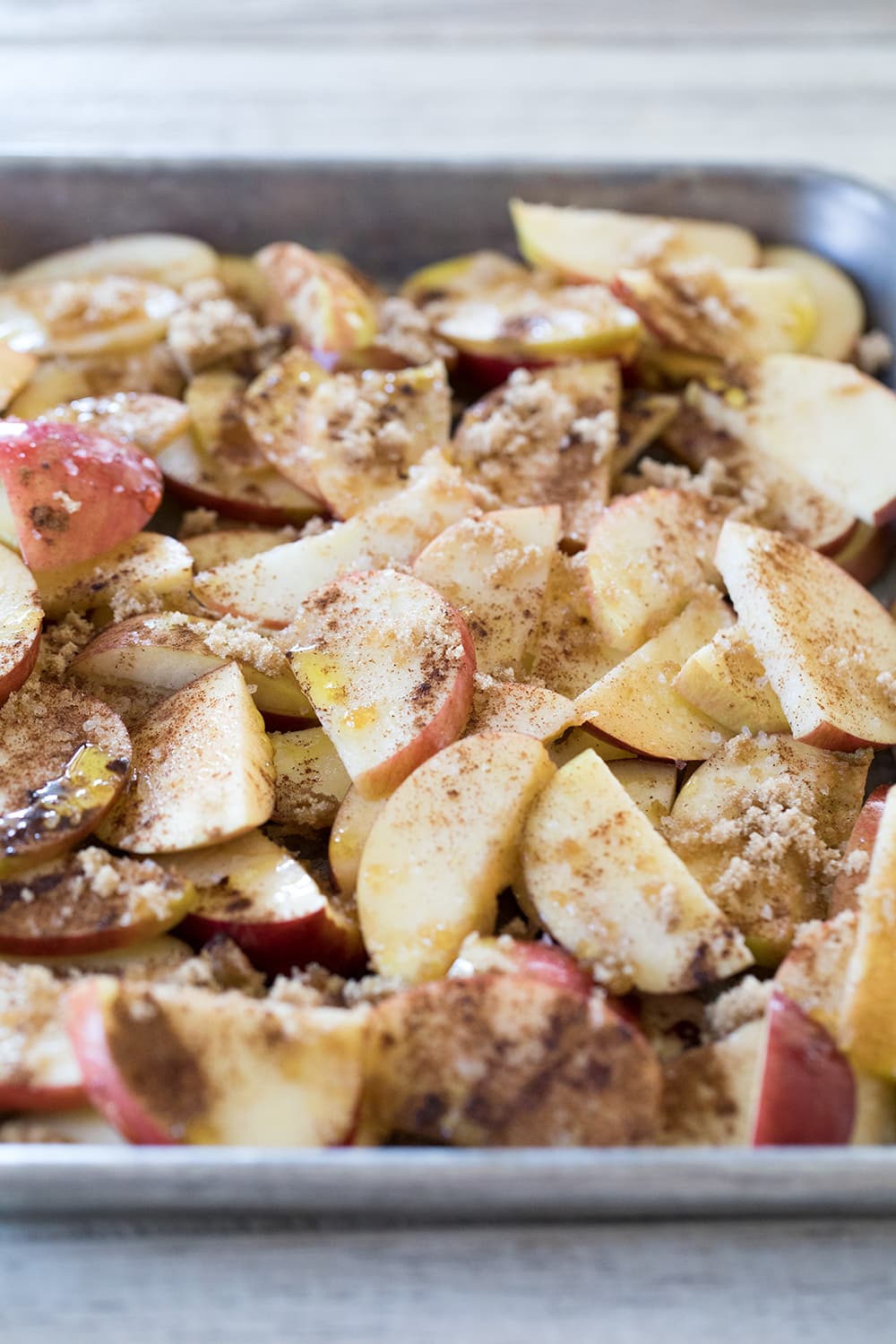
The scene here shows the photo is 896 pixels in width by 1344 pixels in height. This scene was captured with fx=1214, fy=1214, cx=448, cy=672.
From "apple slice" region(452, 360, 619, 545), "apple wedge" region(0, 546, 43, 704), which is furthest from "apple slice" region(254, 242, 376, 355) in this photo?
"apple wedge" region(0, 546, 43, 704)

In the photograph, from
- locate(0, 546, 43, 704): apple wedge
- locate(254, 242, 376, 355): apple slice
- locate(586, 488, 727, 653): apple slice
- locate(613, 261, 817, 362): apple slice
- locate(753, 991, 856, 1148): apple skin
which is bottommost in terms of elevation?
locate(753, 991, 856, 1148): apple skin

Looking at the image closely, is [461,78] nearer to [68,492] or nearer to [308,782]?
[68,492]

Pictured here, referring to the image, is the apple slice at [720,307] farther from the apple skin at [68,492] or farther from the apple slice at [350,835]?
the apple slice at [350,835]

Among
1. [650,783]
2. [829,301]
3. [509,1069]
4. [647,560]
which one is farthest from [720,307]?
[509,1069]

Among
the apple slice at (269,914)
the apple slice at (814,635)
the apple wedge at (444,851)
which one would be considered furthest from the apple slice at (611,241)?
the apple slice at (269,914)

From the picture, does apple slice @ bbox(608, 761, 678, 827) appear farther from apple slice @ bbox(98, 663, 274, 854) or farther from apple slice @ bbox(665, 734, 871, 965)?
apple slice @ bbox(98, 663, 274, 854)

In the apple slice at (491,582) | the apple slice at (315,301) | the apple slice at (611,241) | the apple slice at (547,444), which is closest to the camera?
the apple slice at (491,582)
